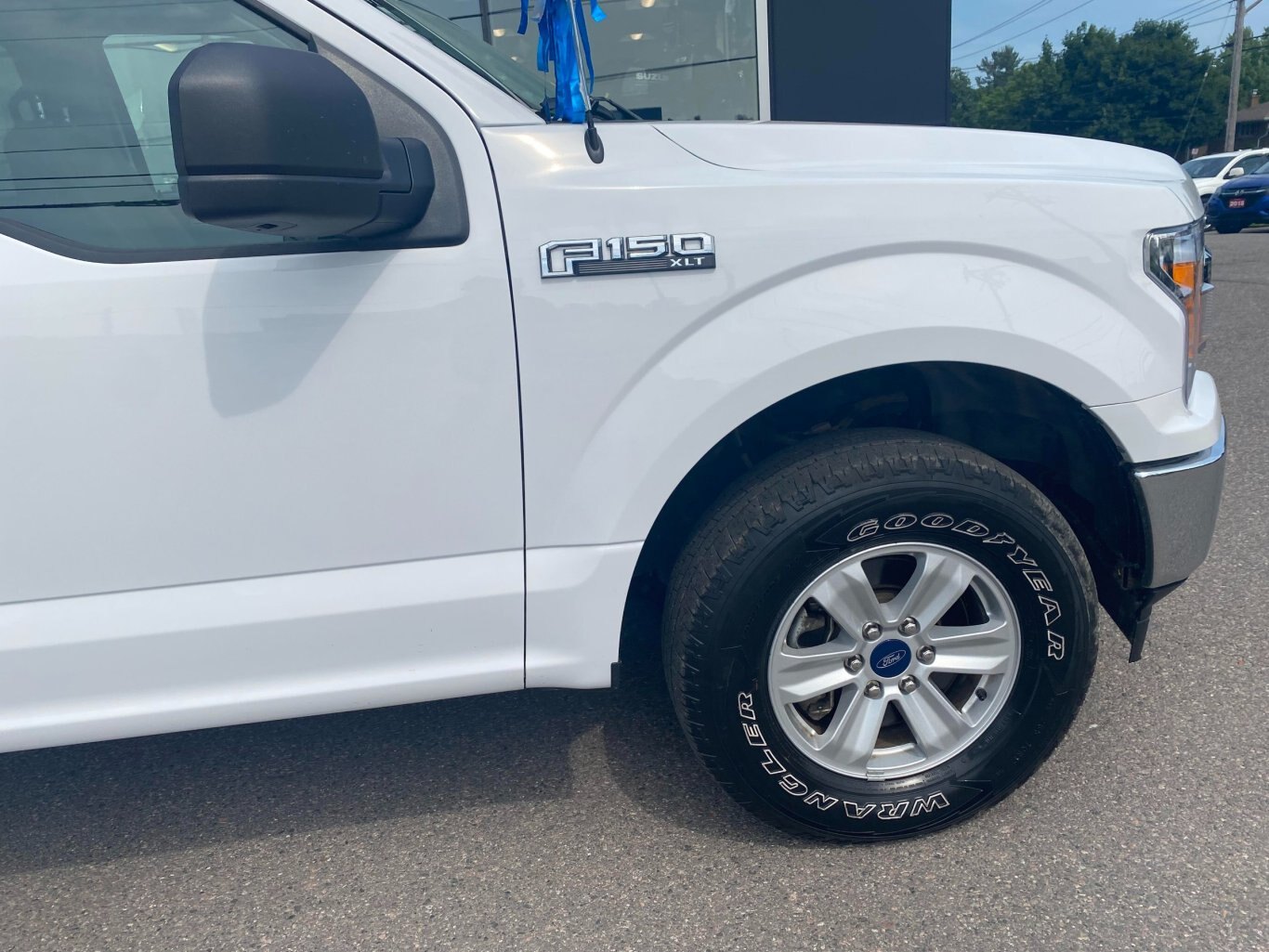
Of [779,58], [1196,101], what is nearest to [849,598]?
[779,58]

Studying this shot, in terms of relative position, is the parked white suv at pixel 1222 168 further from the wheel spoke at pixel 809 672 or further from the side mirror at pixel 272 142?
the side mirror at pixel 272 142

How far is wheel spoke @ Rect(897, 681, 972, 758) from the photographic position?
6.97 feet

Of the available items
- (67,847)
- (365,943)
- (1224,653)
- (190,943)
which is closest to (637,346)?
(365,943)

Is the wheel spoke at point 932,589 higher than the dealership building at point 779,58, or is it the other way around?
the dealership building at point 779,58

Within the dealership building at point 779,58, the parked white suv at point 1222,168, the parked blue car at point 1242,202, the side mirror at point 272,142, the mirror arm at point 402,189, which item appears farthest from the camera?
the parked white suv at point 1222,168

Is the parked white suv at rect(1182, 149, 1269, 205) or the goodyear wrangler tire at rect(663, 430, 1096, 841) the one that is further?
the parked white suv at rect(1182, 149, 1269, 205)

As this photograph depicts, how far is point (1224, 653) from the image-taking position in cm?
280

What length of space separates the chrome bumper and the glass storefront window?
6.39m

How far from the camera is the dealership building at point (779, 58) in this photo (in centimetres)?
768

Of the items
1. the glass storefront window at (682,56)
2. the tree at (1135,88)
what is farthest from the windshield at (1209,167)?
the tree at (1135,88)

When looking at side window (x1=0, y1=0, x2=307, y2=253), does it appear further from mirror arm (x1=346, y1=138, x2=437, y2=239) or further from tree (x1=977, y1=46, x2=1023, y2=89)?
tree (x1=977, y1=46, x2=1023, y2=89)

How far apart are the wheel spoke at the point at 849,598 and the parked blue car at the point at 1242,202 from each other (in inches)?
686

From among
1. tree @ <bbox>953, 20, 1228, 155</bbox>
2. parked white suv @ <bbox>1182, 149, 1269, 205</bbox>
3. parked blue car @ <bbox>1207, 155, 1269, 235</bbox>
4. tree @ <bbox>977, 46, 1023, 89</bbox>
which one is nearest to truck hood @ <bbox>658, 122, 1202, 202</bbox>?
parked blue car @ <bbox>1207, 155, 1269, 235</bbox>

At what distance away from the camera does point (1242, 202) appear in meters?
16.1
